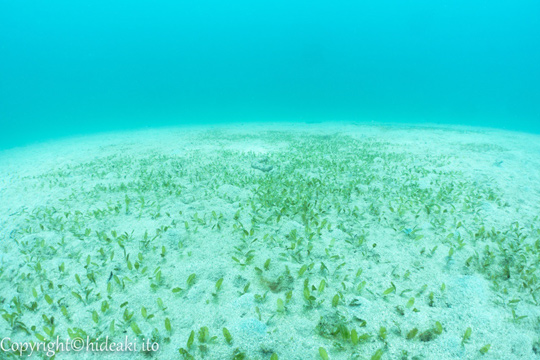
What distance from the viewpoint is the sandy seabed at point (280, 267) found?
328 centimetres

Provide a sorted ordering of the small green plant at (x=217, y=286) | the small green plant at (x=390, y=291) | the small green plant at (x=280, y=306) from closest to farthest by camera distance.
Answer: the small green plant at (x=280, y=306)
the small green plant at (x=390, y=291)
the small green plant at (x=217, y=286)

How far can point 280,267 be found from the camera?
465cm

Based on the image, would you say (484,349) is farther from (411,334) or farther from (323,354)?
(323,354)

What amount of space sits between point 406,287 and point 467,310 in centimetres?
82

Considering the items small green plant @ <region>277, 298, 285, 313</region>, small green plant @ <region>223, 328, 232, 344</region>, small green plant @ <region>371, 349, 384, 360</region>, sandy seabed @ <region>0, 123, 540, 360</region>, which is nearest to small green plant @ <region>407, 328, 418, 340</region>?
sandy seabed @ <region>0, 123, 540, 360</region>

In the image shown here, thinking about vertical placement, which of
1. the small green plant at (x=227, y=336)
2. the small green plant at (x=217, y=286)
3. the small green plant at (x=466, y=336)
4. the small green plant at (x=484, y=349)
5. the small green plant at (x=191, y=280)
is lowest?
the small green plant at (x=484, y=349)

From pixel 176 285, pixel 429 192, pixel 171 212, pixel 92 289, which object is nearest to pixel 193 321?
pixel 176 285

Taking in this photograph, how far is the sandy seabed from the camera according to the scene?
3.28 metres

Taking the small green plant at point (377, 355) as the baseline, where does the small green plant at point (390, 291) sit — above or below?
above

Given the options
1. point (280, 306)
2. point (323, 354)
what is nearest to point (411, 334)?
point (323, 354)

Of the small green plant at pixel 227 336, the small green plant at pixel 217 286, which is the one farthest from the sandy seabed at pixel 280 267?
the small green plant at pixel 217 286

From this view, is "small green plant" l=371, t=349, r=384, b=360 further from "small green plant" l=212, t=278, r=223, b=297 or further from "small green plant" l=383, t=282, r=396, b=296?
"small green plant" l=212, t=278, r=223, b=297

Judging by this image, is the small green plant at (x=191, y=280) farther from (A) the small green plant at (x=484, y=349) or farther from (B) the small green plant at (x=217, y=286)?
(A) the small green plant at (x=484, y=349)

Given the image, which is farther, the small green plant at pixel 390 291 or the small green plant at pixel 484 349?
the small green plant at pixel 390 291
